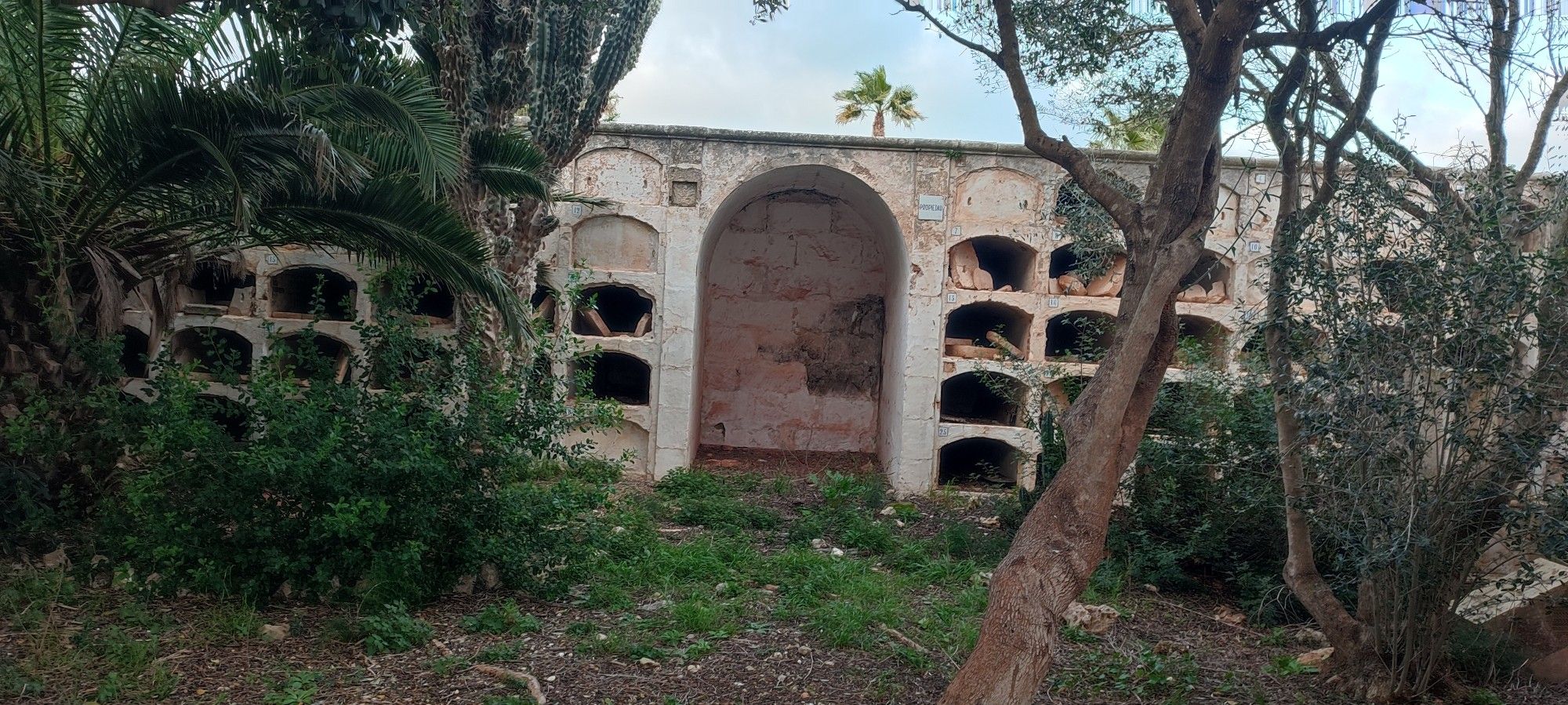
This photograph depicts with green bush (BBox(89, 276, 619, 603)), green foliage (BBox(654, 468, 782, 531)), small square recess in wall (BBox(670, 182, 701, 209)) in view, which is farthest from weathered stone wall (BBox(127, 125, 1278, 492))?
green bush (BBox(89, 276, 619, 603))

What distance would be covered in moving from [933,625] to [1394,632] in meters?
1.98

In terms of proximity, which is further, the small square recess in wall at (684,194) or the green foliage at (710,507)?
the small square recess in wall at (684,194)

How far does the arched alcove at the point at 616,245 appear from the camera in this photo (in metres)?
10.2

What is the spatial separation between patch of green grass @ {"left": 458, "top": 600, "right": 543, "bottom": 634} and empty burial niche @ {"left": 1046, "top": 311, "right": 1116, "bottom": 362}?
5.13m

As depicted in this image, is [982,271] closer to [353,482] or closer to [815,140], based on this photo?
[815,140]

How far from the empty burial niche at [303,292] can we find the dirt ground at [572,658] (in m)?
4.24

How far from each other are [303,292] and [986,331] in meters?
6.95

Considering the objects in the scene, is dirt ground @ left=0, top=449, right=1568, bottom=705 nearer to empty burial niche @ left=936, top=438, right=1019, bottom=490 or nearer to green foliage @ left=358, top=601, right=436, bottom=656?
green foliage @ left=358, top=601, right=436, bottom=656

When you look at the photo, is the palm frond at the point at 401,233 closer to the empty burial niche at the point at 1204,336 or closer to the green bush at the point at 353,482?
the green bush at the point at 353,482

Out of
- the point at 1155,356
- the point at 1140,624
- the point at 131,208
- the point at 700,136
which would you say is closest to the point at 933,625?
the point at 1140,624

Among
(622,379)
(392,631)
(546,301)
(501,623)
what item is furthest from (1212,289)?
(392,631)

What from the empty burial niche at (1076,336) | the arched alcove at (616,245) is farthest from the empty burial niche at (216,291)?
the empty burial niche at (1076,336)

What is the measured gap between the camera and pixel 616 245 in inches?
401

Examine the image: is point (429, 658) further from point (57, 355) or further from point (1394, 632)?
point (1394, 632)
